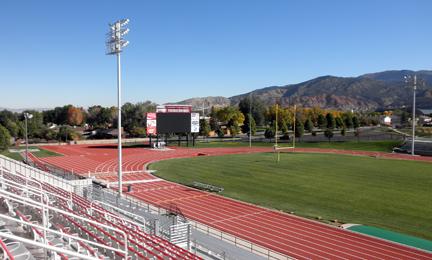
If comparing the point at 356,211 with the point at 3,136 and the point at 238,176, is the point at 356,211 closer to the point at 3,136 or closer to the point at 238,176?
the point at 238,176

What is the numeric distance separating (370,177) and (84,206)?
26.7m

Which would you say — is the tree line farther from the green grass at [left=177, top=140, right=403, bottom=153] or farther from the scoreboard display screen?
the scoreboard display screen

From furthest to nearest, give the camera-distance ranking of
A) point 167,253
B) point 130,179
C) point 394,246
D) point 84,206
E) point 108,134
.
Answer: point 108,134 < point 130,179 < point 394,246 < point 84,206 < point 167,253

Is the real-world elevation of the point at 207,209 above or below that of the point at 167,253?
below

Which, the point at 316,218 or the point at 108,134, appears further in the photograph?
the point at 108,134

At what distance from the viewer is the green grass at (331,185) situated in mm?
18188

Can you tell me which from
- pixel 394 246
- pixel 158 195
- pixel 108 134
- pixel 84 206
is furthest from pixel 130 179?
pixel 108 134

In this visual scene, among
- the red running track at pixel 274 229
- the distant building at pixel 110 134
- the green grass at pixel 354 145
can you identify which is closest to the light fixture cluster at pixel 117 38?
the red running track at pixel 274 229

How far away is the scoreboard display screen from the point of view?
49469 millimetres

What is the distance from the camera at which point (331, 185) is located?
85.0ft

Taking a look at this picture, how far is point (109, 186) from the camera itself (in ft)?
83.6

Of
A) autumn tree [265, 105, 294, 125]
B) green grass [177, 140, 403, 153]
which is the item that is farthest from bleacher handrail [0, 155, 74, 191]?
autumn tree [265, 105, 294, 125]

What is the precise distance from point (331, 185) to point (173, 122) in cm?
3046

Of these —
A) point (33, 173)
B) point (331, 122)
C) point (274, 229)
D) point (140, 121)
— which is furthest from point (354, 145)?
point (140, 121)
